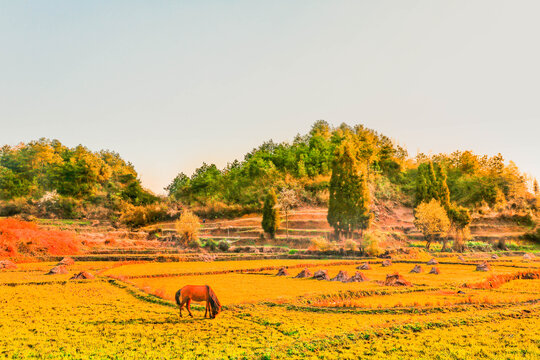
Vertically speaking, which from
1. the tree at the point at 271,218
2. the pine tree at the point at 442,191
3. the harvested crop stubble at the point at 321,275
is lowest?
the harvested crop stubble at the point at 321,275

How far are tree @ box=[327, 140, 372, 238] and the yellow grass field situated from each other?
20.5m

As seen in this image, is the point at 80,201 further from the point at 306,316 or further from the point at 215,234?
the point at 306,316

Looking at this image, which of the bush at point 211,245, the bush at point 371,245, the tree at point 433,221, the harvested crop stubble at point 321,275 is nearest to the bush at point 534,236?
the tree at point 433,221

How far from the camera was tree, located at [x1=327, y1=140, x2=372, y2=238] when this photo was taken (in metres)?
39.4

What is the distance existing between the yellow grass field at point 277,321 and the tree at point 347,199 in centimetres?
2047

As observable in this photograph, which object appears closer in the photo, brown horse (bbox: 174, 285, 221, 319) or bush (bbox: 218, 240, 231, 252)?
brown horse (bbox: 174, 285, 221, 319)

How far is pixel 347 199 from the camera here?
132ft

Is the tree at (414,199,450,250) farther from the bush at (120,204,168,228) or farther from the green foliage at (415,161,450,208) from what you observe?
the bush at (120,204,168,228)

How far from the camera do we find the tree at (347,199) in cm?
3941

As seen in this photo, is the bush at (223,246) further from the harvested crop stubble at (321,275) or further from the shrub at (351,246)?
the harvested crop stubble at (321,275)

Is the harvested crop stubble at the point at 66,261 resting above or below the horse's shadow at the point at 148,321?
below

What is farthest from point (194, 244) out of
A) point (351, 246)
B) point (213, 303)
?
point (213, 303)

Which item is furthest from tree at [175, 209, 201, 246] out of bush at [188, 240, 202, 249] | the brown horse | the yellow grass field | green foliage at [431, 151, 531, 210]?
green foliage at [431, 151, 531, 210]

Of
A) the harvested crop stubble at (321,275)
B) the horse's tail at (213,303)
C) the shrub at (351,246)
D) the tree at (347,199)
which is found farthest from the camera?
the tree at (347,199)
